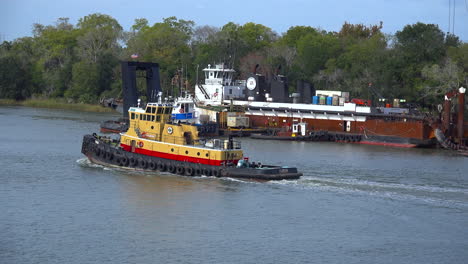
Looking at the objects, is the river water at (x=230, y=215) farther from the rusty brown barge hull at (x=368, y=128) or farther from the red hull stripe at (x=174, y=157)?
the rusty brown barge hull at (x=368, y=128)

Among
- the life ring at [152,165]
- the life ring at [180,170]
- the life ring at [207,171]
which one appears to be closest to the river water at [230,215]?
the life ring at [207,171]

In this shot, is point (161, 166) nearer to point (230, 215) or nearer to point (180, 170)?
point (180, 170)

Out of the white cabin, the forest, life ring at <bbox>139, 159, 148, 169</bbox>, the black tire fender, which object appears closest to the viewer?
the black tire fender

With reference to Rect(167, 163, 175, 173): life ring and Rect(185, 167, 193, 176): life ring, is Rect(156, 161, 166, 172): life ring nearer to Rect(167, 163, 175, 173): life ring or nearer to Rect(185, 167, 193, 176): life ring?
Rect(167, 163, 175, 173): life ring

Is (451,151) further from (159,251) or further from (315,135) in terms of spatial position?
(159,251)

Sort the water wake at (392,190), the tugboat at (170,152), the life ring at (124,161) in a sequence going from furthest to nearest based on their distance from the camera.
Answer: the life ring at (124,161) → the tugboat at (170,152) → the water wake at (392,190)

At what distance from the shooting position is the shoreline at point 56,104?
84000mm

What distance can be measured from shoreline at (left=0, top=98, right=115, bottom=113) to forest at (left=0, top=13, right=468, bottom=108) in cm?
143

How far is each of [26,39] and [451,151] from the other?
258 feet

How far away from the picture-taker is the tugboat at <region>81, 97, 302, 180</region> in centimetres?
3262

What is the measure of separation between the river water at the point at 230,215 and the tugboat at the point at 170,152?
527mm

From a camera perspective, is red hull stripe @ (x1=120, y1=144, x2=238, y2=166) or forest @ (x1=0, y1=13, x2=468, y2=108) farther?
forest @ (x1=0, y1=13, x2=468, y2=108)

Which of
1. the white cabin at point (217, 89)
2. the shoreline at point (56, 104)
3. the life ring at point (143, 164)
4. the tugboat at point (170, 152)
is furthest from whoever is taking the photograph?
the shoreline at point (56, 104)

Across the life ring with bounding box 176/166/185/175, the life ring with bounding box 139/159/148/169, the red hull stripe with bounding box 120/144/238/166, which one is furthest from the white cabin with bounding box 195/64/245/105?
the life ring with bounding box 176/166/185/175
